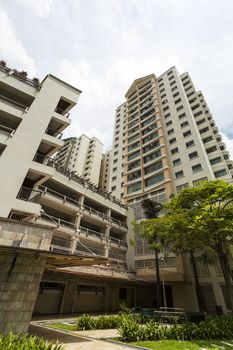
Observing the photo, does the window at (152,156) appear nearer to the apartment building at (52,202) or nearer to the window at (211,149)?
the window at (211,149)

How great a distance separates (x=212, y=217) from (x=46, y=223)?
1607cm

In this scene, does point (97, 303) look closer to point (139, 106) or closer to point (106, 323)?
point (106, 323)

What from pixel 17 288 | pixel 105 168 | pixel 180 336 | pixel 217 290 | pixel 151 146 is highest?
pixel 105 168

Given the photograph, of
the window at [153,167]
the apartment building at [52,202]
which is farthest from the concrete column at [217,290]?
the window at [153,167]

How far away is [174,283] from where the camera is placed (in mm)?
29172

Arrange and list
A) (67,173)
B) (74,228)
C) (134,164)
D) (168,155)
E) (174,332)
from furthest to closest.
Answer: (134,164), (168,155), (67,173), (74,228), (174,332)

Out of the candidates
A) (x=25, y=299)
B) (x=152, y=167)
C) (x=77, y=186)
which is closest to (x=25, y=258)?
(x=25, y=299)

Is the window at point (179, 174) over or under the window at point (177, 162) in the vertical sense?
under

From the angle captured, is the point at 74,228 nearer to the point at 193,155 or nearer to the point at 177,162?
the point at 177,162

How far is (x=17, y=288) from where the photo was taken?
9.02m

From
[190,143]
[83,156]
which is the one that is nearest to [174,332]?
[190,143]

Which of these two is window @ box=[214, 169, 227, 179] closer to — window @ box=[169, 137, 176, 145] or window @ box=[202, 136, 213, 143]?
window @ box=[202, 136, 213, 143]

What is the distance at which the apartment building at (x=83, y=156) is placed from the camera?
6525 centimetres

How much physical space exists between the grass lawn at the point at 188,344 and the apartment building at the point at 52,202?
474 centimetres
